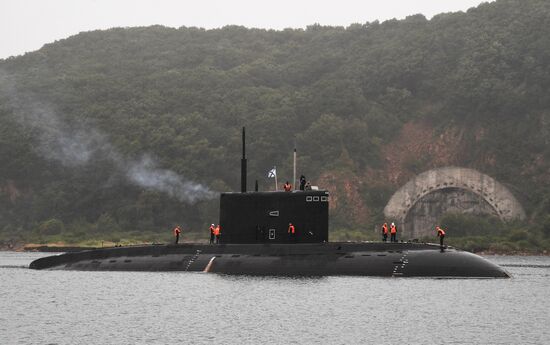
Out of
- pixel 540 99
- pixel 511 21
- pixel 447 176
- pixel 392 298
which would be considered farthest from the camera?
pixel 511 21

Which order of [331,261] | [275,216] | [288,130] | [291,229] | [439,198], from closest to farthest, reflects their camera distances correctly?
[331,261] < [291,229] < [275,216] < [439,198] < [288,130]

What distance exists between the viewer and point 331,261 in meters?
49.0

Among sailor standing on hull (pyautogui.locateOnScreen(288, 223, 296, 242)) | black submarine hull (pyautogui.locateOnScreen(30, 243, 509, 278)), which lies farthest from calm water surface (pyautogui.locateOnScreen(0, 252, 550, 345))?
sailor standing on hull (pyautogui.locateOnScreen(288, 223, 296, 242))

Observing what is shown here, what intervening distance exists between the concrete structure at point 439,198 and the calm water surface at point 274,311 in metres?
60.3

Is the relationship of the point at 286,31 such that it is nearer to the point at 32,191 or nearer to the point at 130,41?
the point at 130,41

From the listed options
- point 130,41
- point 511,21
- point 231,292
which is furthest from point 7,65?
point 231,292

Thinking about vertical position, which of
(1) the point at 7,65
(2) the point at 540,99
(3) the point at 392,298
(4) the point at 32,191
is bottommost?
(3) the point at 392,298

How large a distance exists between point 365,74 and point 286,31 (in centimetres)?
5431

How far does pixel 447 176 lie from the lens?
379 feet

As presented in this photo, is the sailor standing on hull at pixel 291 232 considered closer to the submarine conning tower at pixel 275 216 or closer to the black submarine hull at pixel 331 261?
the submarine conning tower at pixel 275 216

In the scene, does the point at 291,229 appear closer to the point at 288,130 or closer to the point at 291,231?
the point at 291,231

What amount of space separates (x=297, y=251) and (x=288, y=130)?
85.9 m

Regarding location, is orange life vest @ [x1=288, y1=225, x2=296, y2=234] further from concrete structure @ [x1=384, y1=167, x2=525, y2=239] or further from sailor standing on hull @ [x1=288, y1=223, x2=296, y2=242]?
concrete structure @ [x1=384, y1=167, x2=525, y2=239]

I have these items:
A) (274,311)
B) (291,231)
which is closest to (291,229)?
(291,231)
